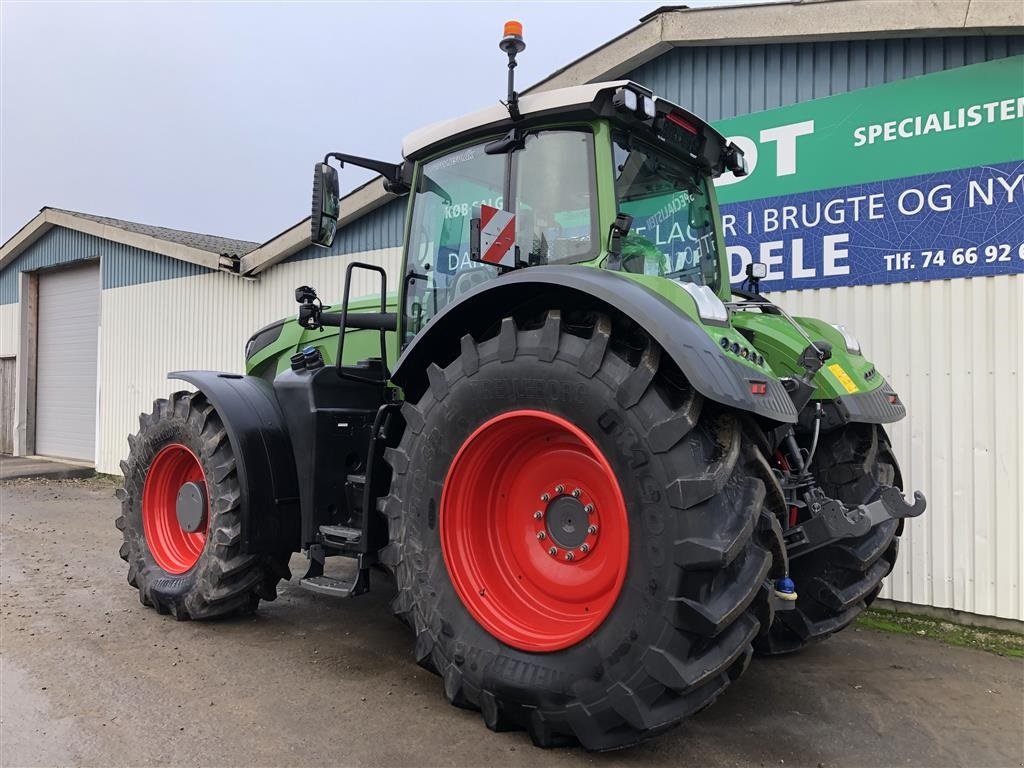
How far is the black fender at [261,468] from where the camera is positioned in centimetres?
405

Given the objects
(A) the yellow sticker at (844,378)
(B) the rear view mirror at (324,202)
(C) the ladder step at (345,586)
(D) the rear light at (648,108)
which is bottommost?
(C) the ladder step at (345,586)

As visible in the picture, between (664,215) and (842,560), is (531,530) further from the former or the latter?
(664,215)

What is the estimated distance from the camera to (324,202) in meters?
3.79

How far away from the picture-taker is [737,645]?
8.05 ft

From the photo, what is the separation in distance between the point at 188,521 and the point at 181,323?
7.71 m

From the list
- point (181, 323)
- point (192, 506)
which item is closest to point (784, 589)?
point (192, 506)

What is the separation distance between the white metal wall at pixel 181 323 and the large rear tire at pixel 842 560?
5928 mm

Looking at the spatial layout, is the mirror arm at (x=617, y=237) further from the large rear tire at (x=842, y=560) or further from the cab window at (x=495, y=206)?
the large rear tire at (x=842, y=560)

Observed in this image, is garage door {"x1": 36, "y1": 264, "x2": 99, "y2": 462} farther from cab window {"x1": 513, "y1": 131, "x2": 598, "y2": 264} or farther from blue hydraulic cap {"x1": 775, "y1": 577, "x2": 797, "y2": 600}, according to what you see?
blue hydraulic cap {"x1": 775, "y1": 577, "x2": 797, "y2": 600}

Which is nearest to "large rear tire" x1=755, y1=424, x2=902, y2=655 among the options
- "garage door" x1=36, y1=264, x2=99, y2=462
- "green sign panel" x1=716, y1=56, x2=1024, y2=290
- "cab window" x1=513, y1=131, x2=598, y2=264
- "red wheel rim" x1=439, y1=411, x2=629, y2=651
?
"red wheel rim" x1=439, y1=411, x2=629, y2=651

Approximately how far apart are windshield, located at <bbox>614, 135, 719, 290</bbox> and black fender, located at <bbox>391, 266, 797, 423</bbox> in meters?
Answer: 0.47

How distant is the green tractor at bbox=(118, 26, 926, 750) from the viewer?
250 centimetres

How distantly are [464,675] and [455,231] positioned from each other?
7.29 feet

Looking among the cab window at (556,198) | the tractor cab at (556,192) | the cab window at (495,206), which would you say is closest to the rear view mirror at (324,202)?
the tractor cab at (556,192)
